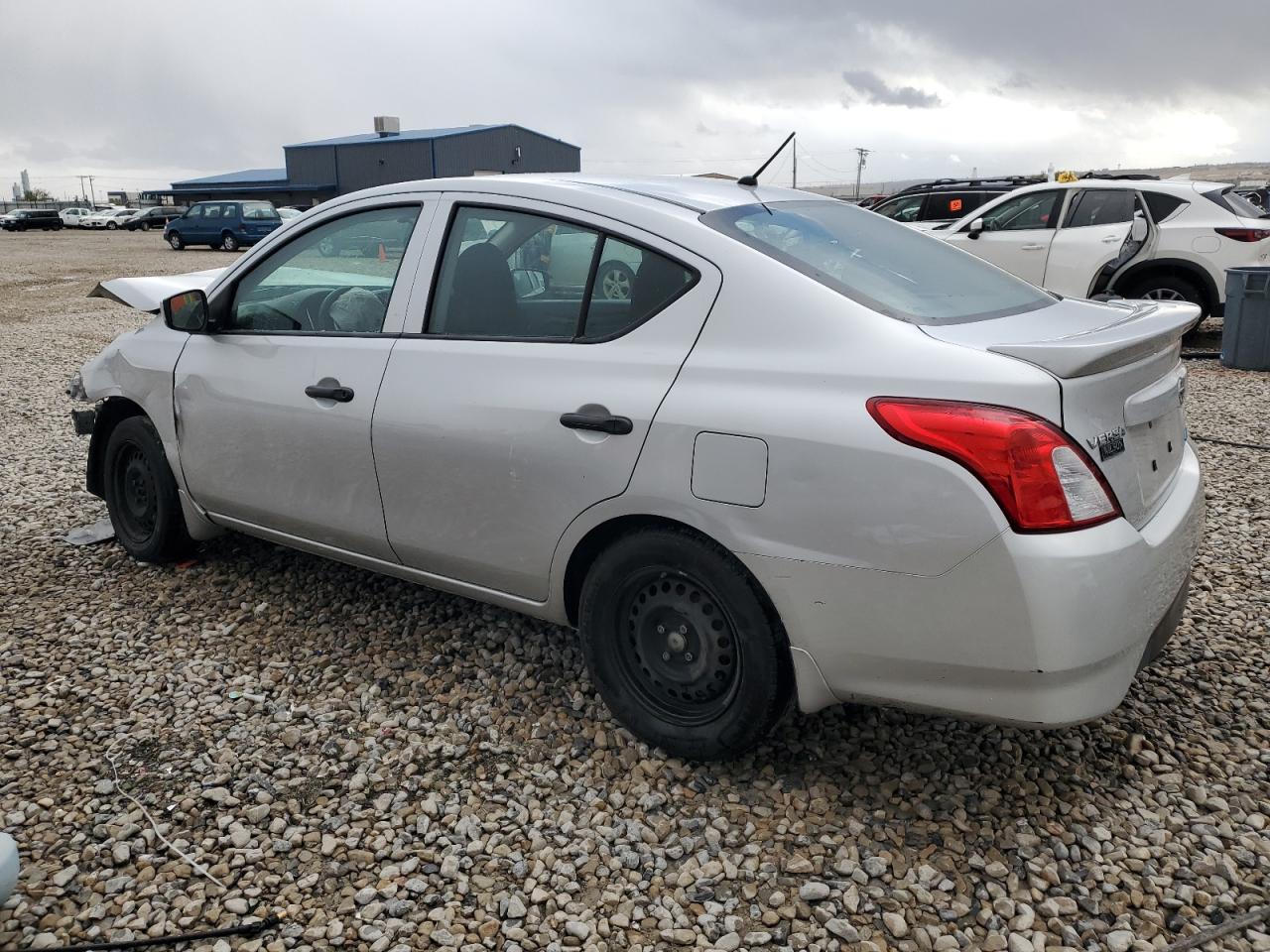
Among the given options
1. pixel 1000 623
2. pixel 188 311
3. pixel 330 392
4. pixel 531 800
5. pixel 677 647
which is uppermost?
pixel 188 311

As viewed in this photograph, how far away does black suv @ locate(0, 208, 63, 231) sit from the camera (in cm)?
4884

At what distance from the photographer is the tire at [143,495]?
4285mm

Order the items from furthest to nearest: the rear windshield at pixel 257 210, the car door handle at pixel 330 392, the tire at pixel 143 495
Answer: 1. the rear windshield at pixel 257 210
2. the tire at pixel 143 495
3. the car door handle at pixel 330 392

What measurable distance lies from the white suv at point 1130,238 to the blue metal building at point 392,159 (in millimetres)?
36034

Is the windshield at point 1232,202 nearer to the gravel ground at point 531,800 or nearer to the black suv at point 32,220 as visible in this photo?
the gravel ground at point 531,800

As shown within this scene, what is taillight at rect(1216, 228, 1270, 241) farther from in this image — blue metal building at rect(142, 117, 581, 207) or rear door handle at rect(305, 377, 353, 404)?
blue metal building at rect(142, 117, 581, 207)

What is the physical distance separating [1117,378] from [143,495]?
3.94 meters

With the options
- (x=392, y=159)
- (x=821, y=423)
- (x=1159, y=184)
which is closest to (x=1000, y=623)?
(x=821, y=423)

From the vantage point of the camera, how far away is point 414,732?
3.18 meters

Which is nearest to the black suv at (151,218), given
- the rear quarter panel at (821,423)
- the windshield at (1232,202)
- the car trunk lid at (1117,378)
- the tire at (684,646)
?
the windshield at (1232,202)

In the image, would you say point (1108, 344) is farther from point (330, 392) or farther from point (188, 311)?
point (188, 311)

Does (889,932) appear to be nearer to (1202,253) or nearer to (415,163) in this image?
(1202,253)

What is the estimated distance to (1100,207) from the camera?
34.6 ft

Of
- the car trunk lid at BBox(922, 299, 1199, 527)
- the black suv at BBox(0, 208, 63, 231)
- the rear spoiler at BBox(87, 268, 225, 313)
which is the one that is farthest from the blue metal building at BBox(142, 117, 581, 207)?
the car trunk lid at BBox(922, 299, 1199, 527)
